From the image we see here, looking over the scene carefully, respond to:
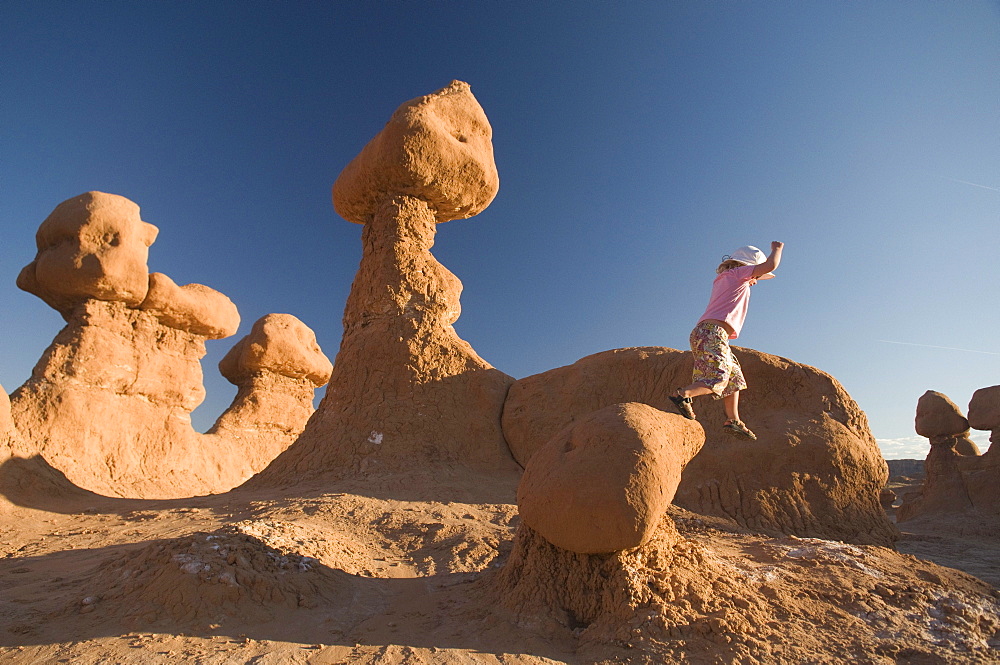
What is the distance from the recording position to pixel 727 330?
155 inches

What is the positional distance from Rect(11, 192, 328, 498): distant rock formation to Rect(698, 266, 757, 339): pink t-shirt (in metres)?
8.15

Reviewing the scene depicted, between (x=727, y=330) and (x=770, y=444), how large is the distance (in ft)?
5.66

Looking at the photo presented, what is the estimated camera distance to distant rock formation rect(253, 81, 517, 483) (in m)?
Result: 5.98

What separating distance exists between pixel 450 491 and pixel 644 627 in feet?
9.14

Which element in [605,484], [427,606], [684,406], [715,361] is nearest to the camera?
[605,484]

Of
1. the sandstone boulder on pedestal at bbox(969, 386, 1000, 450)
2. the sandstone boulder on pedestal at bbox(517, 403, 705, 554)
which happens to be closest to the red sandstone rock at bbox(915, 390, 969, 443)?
the sandstone boulder on pedestal at bbox(969, 386, 1000, 450)

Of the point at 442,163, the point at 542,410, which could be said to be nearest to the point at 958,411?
the point at 542,410

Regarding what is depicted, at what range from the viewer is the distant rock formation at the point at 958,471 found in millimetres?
11352

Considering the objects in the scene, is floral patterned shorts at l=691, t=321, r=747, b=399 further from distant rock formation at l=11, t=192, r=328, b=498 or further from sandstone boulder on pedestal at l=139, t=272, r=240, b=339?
sandstone boulder on pedestal at l=139, t=272, r=240, b=339

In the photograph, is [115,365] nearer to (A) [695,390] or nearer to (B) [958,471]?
(A) [695,390]

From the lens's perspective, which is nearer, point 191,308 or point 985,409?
point 191,308

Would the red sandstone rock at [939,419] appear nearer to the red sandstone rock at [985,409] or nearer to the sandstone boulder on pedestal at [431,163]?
the red sandstone rock at [985,409]

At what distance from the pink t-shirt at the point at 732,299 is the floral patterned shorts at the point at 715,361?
0.08m

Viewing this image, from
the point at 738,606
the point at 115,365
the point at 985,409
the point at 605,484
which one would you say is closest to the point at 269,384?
the point at 115,365
